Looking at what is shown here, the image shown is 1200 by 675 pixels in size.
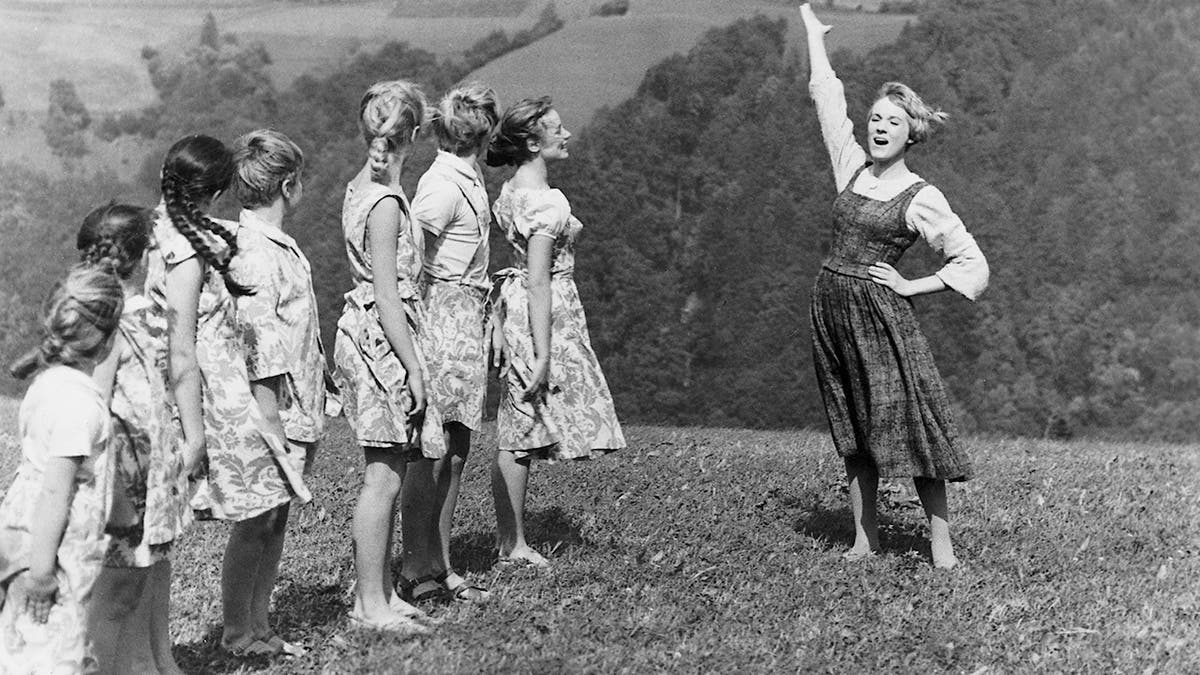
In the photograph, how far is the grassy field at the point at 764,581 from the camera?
16.8 feet

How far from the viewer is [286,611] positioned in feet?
18.5

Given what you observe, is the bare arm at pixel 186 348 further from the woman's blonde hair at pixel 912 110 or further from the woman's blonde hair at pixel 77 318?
the woman's blonde hair at pixel 912 110

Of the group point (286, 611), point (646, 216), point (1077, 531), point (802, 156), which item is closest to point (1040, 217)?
point (802, 156)

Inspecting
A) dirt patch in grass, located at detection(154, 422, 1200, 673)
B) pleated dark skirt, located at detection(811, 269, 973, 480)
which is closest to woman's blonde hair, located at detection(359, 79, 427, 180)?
dirt patch in grass, located at detection(154, 422, 1200, 673)

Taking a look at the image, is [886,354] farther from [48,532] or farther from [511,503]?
[48,532]

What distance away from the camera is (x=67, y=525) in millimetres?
3832

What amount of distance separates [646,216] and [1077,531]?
18.5 metres

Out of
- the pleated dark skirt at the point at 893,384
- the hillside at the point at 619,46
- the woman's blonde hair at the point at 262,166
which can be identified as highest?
the hillside at the point at 619,46

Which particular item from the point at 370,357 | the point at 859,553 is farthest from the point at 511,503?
the point at 859,553

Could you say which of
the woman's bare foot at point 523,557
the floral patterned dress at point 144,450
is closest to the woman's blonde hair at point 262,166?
the floral patterned dress at point 144,450

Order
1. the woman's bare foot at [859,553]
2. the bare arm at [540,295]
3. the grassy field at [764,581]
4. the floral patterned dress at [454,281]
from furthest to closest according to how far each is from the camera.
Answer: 1. the woman's bare foot at [859,553]
2. the bare arm at [540,295]
3. the floral patterned dress at [454,281]
4. the grassy field at [764,581]

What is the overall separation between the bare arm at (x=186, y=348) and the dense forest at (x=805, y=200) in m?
17.6

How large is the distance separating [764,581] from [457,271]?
1922 millimetres

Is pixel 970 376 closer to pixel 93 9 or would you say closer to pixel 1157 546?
pixel 93 9
